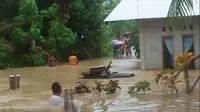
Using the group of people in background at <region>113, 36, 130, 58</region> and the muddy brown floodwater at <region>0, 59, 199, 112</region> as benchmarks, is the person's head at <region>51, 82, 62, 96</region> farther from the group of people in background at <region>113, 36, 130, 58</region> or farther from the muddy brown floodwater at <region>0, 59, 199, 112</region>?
the group of people in background at <region>113, 36, 130, 58</region>

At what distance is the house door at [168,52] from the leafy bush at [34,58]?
9541 mm

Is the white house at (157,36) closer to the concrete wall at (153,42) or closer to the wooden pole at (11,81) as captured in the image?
the concrete wall at (153,42)

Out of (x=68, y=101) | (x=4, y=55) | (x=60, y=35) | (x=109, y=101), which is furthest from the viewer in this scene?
(x=60, y=35)

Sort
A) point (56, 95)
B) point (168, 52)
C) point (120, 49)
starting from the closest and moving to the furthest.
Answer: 1. point (56, 95)
2. point (168, 52)
3. point (120, 49)

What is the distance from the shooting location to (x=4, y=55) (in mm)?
25797

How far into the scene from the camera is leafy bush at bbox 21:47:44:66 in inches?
1046

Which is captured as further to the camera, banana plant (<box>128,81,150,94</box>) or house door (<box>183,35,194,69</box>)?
house door (<box>183,35,194,69</box>)

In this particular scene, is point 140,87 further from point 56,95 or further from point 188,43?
point 188,43

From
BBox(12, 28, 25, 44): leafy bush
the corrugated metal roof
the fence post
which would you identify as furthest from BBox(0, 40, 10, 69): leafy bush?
the fence post

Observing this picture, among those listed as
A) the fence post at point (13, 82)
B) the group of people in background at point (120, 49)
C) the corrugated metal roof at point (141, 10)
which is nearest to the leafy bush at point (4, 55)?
the corrugated metal roof at point (141, 10)

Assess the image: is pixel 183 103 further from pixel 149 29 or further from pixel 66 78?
pixel 149 29

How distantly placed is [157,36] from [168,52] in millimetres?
1019

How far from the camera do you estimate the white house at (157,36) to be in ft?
64.9

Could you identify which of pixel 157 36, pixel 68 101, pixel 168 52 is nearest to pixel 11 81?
pixel 68 101
